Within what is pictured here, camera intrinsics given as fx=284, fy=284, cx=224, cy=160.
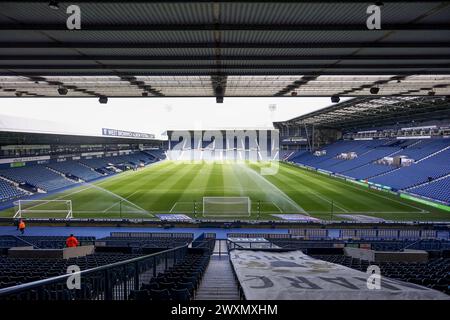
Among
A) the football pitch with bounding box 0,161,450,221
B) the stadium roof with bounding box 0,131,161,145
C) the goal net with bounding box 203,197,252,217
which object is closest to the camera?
the football pitch with bounding box 0,161,450,221

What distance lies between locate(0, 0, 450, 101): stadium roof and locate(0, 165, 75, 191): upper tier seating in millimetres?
31617

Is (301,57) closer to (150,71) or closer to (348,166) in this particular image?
(150,71)

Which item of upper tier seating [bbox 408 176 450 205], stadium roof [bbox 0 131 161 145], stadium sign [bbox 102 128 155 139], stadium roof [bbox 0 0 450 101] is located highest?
stadium sign [bbox 102 128 155 139]

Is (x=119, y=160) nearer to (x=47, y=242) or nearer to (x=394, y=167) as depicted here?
(x=47, y=242)

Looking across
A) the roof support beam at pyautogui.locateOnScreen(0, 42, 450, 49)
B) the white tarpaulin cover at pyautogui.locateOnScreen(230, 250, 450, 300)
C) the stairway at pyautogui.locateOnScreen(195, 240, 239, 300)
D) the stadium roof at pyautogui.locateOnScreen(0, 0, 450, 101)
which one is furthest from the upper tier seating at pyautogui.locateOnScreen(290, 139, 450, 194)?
the white tarpaulin cover at pyautogui.locateOnScreen(230, 250, 450, 300)

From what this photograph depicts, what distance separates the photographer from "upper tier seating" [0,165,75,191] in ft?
127

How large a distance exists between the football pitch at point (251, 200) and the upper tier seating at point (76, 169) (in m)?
5.82

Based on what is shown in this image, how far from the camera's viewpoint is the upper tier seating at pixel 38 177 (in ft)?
127

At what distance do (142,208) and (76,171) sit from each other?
1161 inches

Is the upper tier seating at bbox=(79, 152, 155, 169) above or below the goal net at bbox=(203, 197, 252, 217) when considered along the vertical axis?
above

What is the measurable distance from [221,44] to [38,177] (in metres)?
43.4

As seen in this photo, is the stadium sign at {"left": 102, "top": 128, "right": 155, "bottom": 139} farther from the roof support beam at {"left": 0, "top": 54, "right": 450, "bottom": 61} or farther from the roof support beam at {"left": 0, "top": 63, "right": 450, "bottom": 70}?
the roof support beam at {"left": 0, "top": 54, "right": 450, "bottom": 61}

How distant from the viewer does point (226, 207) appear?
94.3ft

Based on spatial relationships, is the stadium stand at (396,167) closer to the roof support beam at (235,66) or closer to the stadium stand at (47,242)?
the roof support beam at (235,66)
